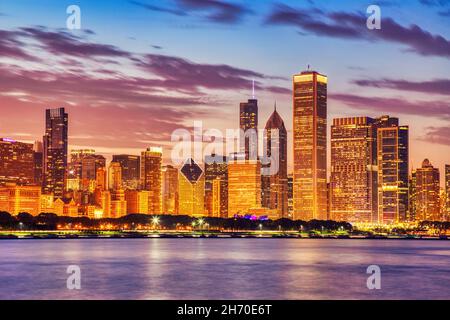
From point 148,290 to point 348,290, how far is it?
57.3 ft

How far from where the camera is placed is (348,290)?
66.3m

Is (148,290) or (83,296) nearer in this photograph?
(83,296)

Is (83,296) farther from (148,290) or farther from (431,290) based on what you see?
(431,290)

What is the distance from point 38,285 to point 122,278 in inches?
415

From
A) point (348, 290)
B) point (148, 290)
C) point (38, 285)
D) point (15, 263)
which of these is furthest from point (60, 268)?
point (348, 290)
